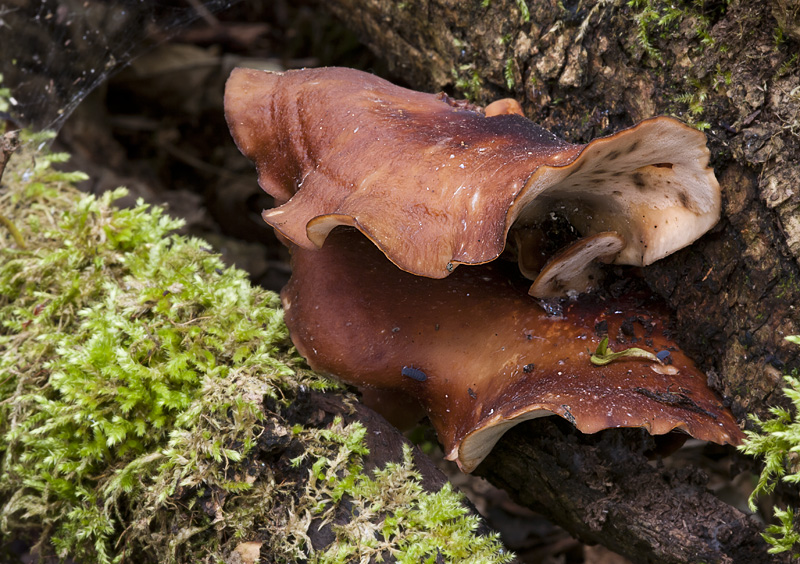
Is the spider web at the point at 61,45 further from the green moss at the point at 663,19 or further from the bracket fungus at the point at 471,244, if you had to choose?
the green moss at the point at 663,19

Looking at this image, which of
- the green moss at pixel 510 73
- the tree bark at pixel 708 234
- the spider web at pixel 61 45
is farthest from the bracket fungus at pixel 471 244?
the spider web at pixel 61 45

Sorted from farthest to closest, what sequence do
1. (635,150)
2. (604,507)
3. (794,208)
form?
(604,507)
(794,208)
(635,150)

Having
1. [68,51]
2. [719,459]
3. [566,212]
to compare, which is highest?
[566,212]

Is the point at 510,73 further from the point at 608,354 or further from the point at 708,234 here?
the point at 608,354

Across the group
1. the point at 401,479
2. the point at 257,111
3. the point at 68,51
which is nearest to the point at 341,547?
the point at 401,479

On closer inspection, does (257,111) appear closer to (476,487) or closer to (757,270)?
(757,270)

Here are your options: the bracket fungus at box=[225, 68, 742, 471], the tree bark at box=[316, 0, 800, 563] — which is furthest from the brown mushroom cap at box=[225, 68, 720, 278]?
the tree bark at box=[316, 0, 800, 563]
